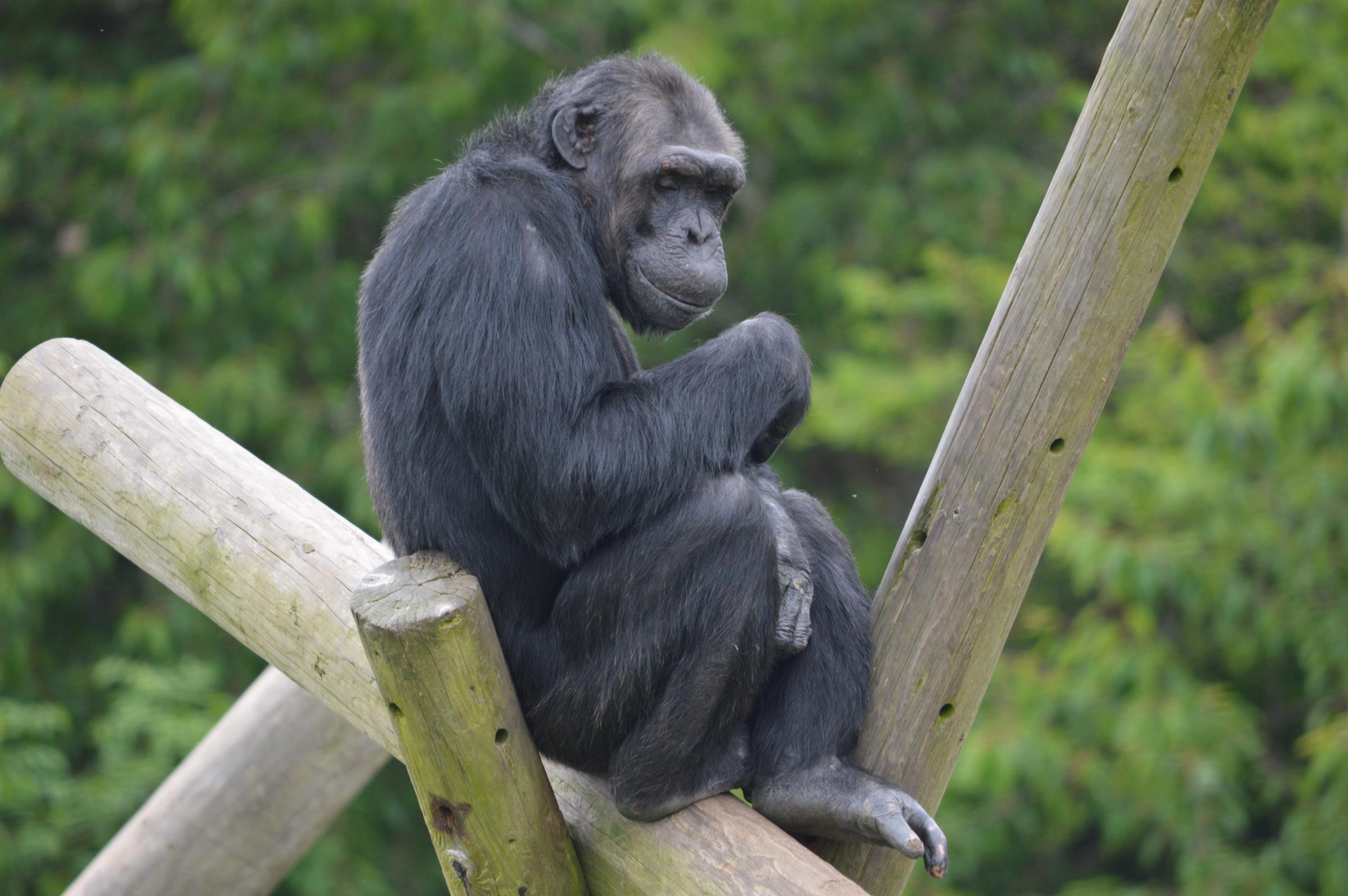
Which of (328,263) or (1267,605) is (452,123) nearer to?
(328,263)

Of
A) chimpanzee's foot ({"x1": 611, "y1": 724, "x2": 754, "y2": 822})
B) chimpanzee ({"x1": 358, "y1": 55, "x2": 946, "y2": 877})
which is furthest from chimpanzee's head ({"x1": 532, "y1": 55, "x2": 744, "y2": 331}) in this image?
chimpanzee's foot ({"x1": 611, "y1": 724, "x2": 754, "y2": 822})

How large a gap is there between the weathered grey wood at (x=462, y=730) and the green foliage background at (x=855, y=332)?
407 cm

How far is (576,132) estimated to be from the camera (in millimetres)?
3365

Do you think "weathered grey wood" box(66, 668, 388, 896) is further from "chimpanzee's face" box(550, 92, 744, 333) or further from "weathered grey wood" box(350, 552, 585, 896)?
"chimpanzee's face" box(550, 92, 744, 333)

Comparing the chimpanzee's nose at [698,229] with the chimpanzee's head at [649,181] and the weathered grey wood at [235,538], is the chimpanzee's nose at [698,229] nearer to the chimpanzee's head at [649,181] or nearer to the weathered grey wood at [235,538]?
the chimpanzee's head at [649,181]

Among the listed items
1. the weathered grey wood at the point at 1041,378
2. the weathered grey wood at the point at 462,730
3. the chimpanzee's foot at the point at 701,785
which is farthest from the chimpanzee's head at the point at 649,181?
the chimpanzee's foot at the point at 701,785

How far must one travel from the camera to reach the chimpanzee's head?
3.23 meters

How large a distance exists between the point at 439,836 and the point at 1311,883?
5636mm

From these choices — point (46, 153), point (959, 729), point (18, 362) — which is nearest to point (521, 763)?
point (959, 729)

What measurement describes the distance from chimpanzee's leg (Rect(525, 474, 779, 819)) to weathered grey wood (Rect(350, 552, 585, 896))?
0.20m

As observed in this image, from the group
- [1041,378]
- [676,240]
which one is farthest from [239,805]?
[1041,378]

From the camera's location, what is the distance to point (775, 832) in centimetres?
265

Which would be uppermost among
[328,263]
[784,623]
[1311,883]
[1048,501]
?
[1048,501]

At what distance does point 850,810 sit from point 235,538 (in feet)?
5.39
